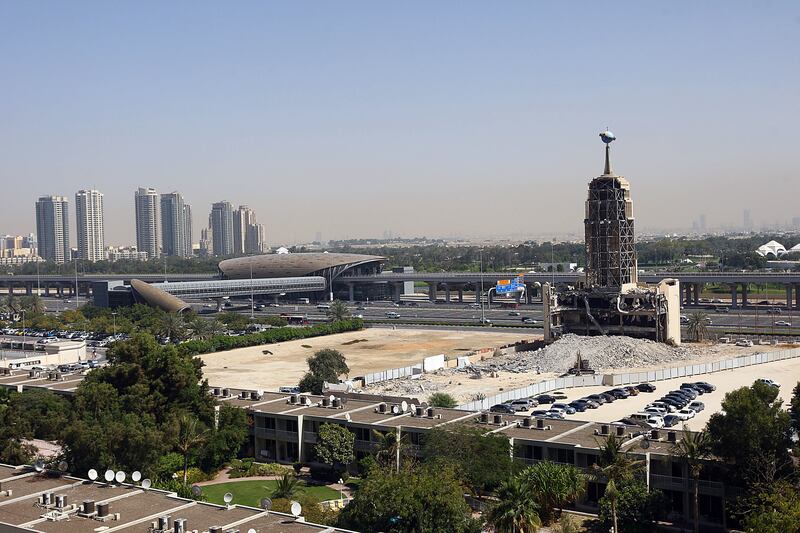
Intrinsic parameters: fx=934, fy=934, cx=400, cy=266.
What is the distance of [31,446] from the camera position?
4262 centimetres

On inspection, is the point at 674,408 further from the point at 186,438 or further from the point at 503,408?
the point at 186,438

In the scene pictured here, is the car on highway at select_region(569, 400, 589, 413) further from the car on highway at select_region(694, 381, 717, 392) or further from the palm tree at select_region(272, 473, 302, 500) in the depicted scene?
the palm tree at select_region(272, 473, 302, 500)

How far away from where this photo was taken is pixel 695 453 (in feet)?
111

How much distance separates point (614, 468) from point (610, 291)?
176 ft

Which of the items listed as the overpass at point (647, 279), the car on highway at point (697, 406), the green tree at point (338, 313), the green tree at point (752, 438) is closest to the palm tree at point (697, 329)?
the car on highway at point (697, 406)

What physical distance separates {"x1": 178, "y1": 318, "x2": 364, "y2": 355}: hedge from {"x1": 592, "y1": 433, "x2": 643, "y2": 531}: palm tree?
5270 cm

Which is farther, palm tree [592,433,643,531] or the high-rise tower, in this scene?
the high-rise tower

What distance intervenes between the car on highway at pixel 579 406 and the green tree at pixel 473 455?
60.7 feet

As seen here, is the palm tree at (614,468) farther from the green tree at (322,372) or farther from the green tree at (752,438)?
the green tree at (322,372)

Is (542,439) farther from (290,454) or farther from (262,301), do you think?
(262,301)

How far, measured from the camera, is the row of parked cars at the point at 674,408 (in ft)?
166

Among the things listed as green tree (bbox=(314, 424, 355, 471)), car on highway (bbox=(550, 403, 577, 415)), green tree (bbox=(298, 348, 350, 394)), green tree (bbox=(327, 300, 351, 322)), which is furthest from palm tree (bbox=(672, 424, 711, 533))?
green tree (bbox=(327, 300, 351, 322))

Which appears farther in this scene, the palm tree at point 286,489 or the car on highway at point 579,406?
the car on highway at point 579,406

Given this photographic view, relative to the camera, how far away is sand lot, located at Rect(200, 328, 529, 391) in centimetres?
7550
